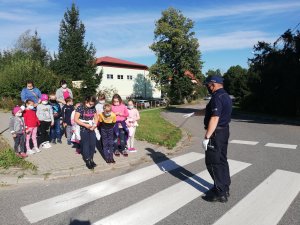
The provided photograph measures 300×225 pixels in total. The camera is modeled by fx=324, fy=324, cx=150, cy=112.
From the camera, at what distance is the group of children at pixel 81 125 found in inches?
297

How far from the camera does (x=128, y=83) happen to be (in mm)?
66875

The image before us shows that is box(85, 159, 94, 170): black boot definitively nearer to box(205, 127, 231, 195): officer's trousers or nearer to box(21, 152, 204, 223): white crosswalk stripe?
box(21, 152, 204, 223): white crosswalk stripe

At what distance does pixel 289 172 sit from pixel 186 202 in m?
3.07

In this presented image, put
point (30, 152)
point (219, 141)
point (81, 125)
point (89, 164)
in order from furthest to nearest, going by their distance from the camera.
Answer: point (30, 152) → point (89, 164) → point (81, 125) → point (219, 141)

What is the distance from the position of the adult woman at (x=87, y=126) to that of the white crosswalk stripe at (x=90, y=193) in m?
1.02

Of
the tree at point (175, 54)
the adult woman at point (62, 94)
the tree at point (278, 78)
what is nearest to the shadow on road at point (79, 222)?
the adult woman at point (62, 94)

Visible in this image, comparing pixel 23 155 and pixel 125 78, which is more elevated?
pixel 125 78

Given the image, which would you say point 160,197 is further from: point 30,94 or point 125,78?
point 125,78

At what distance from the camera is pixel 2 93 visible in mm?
26922

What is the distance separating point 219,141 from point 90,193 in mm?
2536

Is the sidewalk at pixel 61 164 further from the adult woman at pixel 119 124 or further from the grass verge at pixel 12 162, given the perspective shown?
the adult woman at pixel 119 124

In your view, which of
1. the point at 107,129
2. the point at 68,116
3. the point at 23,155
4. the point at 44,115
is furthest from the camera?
the point at 68,116

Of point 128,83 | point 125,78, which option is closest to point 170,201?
point 125,78

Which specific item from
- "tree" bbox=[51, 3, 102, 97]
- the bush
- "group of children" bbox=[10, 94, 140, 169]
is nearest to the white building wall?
"tree" bbox=[51, 3, 102, 97]
